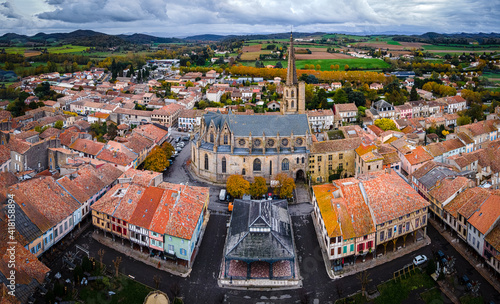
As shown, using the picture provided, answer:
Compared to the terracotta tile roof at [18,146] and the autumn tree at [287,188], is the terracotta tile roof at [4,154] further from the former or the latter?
the autumn tree at [287,188]

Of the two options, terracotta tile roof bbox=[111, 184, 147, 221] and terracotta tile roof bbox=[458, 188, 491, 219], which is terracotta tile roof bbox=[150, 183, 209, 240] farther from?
terracotta tile roof bbox=[458, 188, 491, 219]

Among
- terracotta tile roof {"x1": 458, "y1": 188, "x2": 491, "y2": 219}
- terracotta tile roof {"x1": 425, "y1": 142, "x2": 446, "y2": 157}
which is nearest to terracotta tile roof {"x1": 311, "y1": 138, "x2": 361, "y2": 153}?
terracotta tile roof {"x1": 425, "y1": 142, "x2": 446, "y2": 157}

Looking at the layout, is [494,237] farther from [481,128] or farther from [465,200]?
[481,128]

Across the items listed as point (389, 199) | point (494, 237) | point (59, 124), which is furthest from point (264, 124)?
point (59, 124)

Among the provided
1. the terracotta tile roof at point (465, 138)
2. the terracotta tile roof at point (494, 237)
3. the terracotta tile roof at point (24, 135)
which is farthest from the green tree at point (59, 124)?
the terracotta tile roof at point (465, 138)

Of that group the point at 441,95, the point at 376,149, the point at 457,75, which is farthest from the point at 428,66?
the point at 376,149
